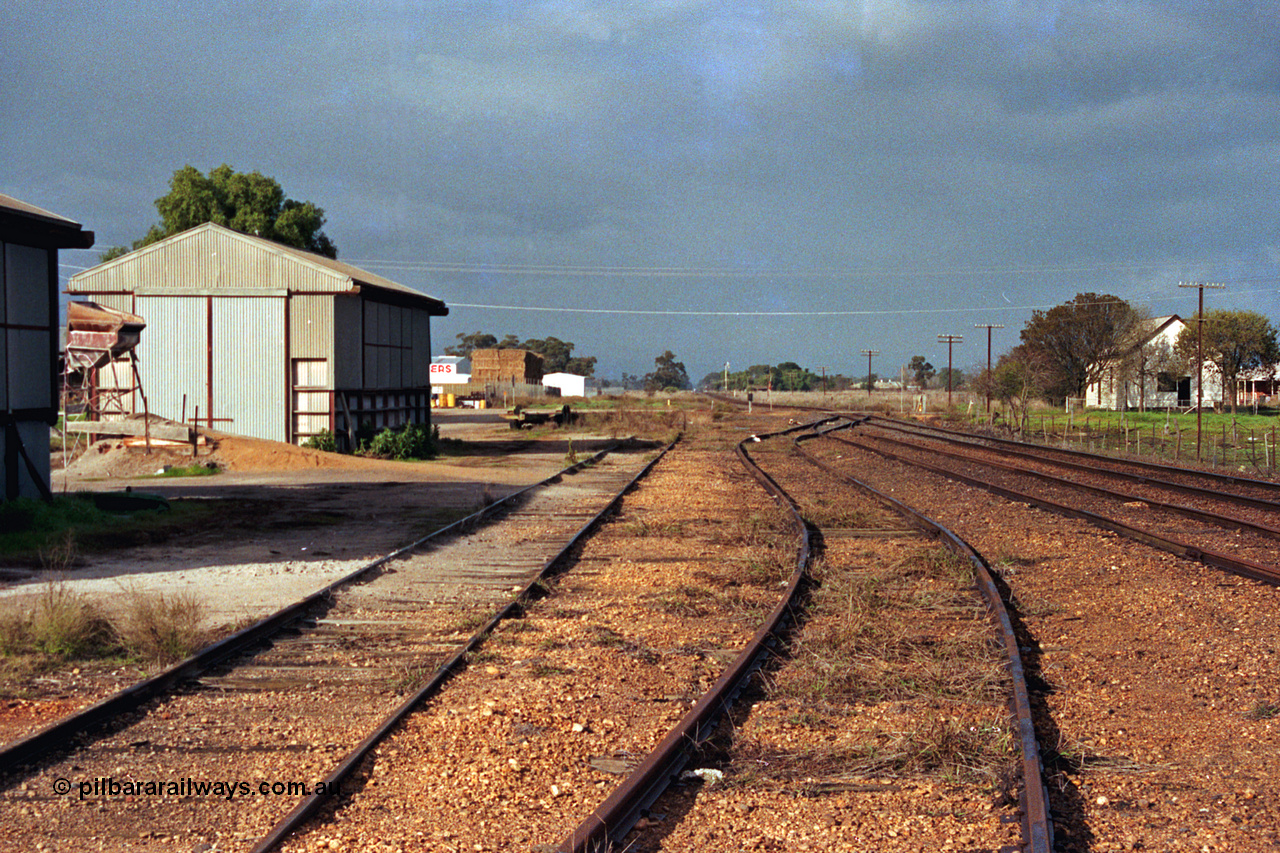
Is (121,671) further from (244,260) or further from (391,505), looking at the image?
(244,260)

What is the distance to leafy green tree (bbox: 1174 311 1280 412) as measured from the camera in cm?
7169

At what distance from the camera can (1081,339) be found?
247ft

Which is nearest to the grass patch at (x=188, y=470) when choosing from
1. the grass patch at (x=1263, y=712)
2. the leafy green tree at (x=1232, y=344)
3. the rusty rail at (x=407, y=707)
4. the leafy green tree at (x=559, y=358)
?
the rusty rail at (x=407, y=707)

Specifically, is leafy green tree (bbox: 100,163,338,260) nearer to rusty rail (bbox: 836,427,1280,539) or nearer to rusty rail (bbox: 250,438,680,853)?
rusty rail (bbox: 836,427,1280,539)

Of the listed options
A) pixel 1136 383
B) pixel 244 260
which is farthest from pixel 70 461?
pixel 1136 383

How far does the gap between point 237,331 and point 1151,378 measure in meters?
68.2

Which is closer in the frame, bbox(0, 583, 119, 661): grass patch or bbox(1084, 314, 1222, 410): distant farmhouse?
bbox(0, 583, 119, 661): grass patch

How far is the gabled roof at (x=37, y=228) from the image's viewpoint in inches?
617

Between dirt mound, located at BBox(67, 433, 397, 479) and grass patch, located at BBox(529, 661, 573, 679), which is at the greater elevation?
dirt mound, located at BBox(67, 433, 397, 479)

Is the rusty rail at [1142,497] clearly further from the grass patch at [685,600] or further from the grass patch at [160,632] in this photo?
the grass patch at [160,632]

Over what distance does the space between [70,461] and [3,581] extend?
1708 centimetres

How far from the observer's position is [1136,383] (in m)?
75.9

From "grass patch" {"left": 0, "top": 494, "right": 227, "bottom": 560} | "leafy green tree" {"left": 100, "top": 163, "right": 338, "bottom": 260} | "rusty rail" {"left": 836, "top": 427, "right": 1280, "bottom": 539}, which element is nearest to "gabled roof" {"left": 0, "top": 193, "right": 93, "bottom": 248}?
"grass patch" {"left": 0, "top": 494, "right": 227, "bottom": 560}

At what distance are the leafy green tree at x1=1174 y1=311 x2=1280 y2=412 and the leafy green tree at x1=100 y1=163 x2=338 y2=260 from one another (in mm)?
59280
